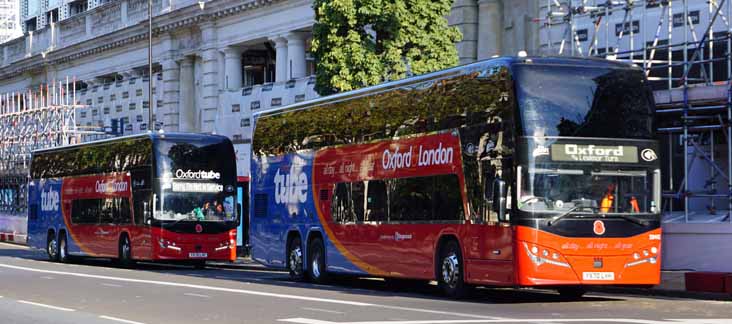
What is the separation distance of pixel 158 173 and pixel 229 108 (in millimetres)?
18662

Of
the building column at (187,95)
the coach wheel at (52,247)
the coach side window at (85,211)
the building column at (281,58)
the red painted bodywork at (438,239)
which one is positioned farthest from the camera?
the building column at (187,95)

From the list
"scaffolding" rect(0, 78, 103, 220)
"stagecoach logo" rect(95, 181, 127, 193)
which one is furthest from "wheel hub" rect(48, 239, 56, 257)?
"scaffolding" rect(0, 78, 103, 220)

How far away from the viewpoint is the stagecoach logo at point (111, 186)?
3875 cm

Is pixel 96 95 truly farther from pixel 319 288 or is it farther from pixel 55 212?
pixel 319 288

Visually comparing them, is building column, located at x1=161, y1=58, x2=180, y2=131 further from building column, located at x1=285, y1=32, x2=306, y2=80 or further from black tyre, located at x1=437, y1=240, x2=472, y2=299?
black tyre, located at x1=437, y1=240, x2=472, y2=299

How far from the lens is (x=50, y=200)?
4494 cm

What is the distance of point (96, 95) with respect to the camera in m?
68.4

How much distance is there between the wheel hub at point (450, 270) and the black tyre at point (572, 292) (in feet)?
5.92

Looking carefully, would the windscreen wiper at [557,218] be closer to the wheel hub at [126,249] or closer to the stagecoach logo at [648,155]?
the stagecoach logo at [648,155]

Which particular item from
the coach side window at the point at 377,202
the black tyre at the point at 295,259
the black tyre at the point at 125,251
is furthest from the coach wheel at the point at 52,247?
the coach side window at the point at 377,202

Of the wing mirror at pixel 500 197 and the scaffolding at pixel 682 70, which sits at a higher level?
the scaffolding at pixel 682 70

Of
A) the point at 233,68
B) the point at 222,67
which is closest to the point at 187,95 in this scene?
the point at 222,67

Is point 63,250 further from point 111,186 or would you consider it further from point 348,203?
point 348,203

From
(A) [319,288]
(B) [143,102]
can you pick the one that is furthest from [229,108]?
(A) [319,288]
